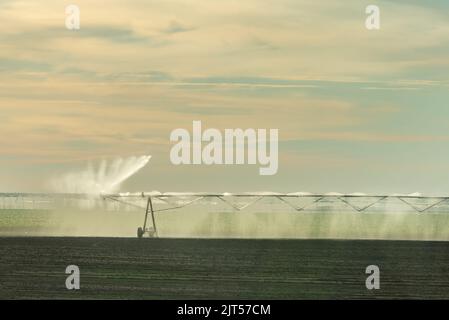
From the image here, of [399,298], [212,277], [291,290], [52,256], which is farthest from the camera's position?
[52,256]

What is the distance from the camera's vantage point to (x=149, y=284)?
119 meters

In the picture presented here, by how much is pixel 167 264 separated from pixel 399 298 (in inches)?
1884

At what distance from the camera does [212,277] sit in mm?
129750

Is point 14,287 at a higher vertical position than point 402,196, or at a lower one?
lower

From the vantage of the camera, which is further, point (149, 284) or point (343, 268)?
point (343, 268)
